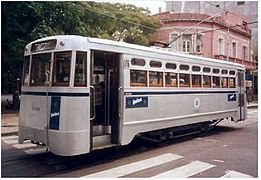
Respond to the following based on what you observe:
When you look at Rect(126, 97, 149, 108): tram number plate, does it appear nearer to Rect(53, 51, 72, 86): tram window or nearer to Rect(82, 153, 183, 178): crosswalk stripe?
Rect(82, 153, 183, 178): crosswalk stripe

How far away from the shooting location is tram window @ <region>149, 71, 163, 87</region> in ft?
29.1

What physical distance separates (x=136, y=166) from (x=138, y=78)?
2.23m

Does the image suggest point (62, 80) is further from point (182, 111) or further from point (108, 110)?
point (182, 111)

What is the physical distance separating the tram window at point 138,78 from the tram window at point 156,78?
26 centimetres

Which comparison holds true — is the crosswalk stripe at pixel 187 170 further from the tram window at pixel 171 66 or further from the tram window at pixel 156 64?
the tram window at pixel 171 66

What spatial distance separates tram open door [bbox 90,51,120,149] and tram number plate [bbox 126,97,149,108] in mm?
311

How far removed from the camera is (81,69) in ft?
23.5

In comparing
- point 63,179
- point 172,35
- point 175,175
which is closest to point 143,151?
point 175,175

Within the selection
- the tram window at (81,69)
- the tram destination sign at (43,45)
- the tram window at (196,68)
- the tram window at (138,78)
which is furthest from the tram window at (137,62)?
the tram window at (196,68)

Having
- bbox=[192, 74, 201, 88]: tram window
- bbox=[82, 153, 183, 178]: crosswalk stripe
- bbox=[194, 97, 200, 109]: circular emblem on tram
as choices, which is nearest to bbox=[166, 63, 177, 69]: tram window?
bbox=[192, 74, 201, 88]: tram window

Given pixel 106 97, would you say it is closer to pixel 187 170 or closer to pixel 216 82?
pixel 187 170

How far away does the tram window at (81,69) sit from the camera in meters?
7.09

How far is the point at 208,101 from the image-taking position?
452 inches

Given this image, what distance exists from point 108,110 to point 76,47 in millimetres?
1868
